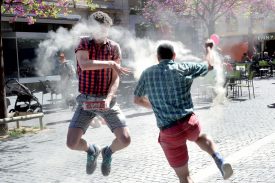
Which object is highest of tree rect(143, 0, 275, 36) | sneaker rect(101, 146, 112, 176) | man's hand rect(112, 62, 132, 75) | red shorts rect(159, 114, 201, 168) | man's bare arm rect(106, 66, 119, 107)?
tree rect(143, 0, 275, 36)

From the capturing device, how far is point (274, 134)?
26.7 ft

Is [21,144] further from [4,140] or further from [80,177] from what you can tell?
[80,177]

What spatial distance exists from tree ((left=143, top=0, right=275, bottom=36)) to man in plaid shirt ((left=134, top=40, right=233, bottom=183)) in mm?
16040

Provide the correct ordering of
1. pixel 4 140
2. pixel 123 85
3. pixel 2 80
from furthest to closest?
pixel 123 85 < pixel 2 80 < pixel 4 140

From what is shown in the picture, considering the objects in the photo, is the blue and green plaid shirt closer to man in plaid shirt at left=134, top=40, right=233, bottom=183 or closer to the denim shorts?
man in plaid shirt at left=134, top=40, right=233, bottom=183

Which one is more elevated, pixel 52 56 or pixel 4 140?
pixel 52 56

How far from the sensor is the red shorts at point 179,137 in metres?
4.16

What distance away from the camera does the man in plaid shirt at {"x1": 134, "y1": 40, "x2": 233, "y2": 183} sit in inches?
164

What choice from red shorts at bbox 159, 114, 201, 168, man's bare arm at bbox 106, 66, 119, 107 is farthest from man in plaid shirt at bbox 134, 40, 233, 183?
man's bare arm at bbox 106, 66, 119, 107

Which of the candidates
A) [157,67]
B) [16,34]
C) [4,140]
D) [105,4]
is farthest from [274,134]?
[105,4]

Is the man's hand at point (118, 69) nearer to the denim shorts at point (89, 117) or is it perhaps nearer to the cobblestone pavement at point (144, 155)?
the denim shorts at point (89, 117)

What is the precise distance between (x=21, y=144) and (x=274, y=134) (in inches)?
192

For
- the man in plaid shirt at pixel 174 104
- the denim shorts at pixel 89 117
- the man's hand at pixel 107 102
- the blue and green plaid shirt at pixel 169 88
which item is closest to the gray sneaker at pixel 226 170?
the man in plaid shirt at pixel 174 104

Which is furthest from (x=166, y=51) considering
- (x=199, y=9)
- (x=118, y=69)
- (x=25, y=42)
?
(x=199, y=9)
